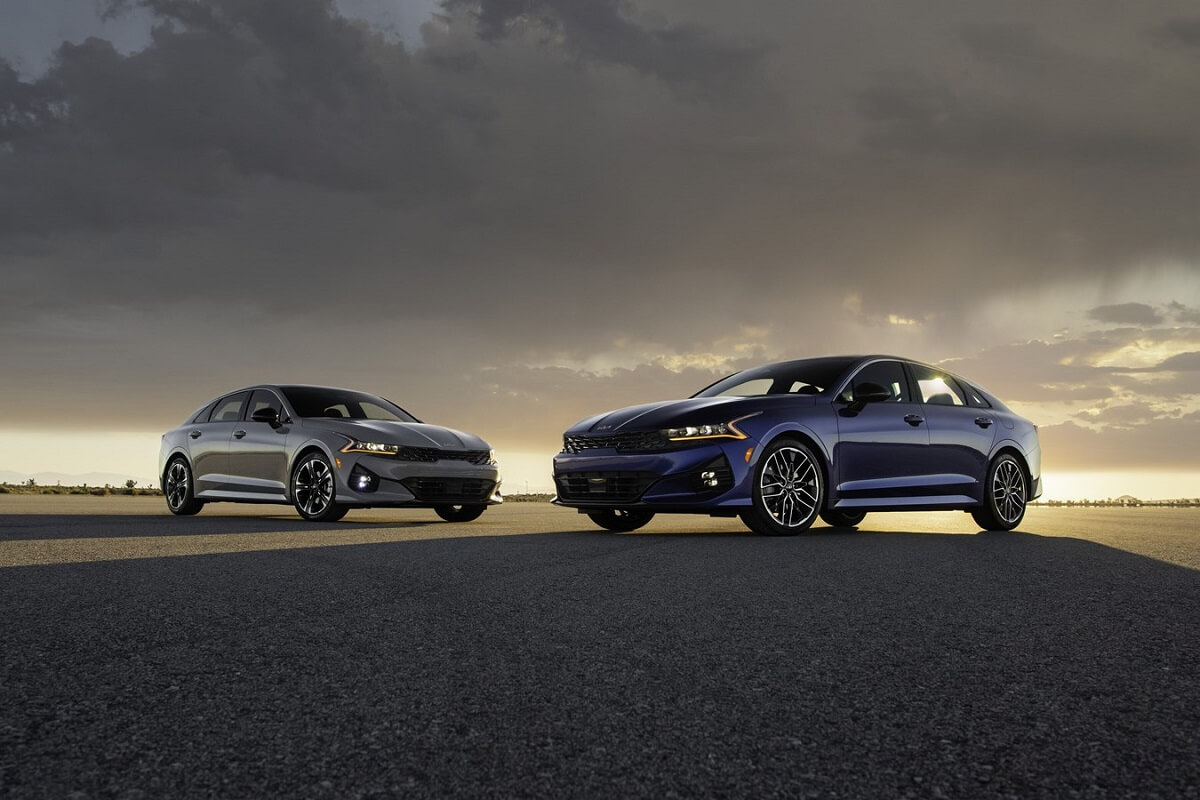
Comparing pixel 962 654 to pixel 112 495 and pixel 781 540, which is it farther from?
pixel 112 495

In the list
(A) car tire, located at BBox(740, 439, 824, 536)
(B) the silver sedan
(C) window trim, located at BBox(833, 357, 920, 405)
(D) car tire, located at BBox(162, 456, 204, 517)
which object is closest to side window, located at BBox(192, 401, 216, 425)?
(B) the silver sedan

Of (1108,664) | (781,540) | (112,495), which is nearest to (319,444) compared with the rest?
(781,540)

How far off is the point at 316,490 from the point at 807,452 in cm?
571

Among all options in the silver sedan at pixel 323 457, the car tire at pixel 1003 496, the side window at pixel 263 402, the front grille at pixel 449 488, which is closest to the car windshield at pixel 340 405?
the silver sedan at pixel 323 457

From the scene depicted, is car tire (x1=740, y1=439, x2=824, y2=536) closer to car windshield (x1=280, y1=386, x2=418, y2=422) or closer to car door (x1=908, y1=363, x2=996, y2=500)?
car door (x1=908, y1=363, x2=996, y2=500)

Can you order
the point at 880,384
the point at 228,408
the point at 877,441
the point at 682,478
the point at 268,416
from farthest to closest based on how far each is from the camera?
1. the point at 228,408
2. the point at 268,416
3. the point at 880,384
4. the point at 877,441
5. the point at 682,478

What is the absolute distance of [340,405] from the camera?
1279 centimetres

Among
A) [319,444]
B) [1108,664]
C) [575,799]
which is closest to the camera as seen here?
[575,799]

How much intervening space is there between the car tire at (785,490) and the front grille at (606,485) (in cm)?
93

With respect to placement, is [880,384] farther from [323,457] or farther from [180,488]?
[180,488]

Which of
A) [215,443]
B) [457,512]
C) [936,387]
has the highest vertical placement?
[936,387]

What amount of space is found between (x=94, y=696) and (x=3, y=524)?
8.92 meters

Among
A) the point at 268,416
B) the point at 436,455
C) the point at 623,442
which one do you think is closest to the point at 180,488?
the point at 268,416

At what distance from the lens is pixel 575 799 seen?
238cm
